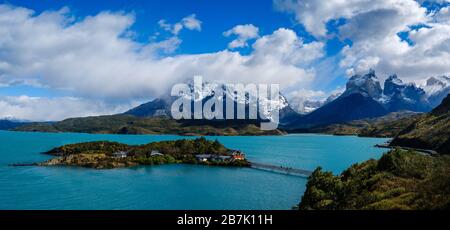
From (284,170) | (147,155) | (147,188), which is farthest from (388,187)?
(147,155)

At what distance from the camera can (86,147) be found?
6329 inches

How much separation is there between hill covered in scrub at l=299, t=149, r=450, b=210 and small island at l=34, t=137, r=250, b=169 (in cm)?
7370

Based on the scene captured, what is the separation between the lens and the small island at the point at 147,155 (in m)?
128

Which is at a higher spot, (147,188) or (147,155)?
(147,155)

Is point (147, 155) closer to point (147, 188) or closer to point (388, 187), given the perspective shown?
point (147, 188)

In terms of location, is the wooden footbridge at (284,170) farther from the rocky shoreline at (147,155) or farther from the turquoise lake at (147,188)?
the rocky shoreline at (147,155)

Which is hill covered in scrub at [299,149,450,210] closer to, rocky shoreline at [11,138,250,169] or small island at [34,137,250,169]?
small island at [34,137,250,169]

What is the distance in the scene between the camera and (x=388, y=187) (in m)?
39.7

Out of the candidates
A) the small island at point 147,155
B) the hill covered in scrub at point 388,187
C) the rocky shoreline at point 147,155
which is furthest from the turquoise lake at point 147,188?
the hill covered in scrub at point 388,187

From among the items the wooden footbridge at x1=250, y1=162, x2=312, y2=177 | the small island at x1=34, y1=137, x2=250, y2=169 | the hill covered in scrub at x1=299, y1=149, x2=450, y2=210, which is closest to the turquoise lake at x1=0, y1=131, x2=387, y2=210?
the wooden footbridge at x1=250, y1=162, x2=312, y2=177

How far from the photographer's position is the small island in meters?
128

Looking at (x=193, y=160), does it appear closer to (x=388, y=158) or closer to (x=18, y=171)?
(x=18, y=171)

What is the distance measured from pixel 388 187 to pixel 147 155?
112410 mm
